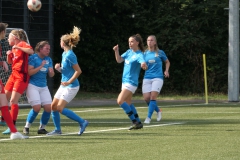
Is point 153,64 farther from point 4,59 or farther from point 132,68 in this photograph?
point 4,59

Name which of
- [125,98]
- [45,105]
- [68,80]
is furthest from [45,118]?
[125,98]

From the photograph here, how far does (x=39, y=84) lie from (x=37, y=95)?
0.22 meters

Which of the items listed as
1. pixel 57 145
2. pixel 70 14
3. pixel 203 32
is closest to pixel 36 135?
pixel 57 145

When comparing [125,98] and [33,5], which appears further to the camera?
[33,5]

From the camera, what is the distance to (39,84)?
1414 centimetres

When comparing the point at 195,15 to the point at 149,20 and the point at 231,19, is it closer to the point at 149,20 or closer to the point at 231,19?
the point at 149,20

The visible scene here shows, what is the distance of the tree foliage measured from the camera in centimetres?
3622

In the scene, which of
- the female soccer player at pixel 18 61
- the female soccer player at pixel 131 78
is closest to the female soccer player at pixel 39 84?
the female soccer player at pixel 18 61

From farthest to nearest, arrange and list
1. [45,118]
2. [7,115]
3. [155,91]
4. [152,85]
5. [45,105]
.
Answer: [152,85] < [155,91] < [45,118] < [45,105] < [7,115]

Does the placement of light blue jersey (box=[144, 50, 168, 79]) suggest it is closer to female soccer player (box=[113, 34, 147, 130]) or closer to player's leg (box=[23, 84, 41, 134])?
female soccer player (box=[113, 34, 147, 130])

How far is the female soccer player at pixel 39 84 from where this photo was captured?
14.0m

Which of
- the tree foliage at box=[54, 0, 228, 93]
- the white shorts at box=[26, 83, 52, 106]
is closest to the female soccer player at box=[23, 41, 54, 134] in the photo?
the white shorts at box=[26, 83, 52, 106]

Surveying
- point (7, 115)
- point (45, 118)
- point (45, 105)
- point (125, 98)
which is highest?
point (125, 98)

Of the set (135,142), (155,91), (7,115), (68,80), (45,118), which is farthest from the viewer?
Result: (155,91)
